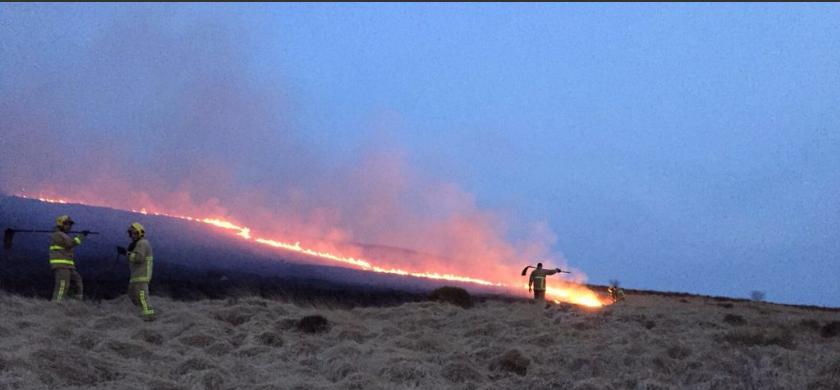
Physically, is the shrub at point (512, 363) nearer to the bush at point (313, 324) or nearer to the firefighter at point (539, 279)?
the bush at point (313, 324)

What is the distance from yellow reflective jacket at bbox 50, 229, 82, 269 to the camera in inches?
631

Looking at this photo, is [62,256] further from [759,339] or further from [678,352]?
[759,339]

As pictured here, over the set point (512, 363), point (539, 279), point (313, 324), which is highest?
point (539, 279)

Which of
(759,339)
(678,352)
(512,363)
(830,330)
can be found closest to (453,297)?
(759,339)

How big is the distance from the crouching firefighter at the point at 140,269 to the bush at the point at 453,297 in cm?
1198

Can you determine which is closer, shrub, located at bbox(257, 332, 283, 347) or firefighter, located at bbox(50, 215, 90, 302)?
shrub, located at bbox(257, 332, 283, 347)

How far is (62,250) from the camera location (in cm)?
1608

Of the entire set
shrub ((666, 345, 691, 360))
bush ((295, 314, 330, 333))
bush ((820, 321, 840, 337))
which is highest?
bush ((820, 321, 840, 337))

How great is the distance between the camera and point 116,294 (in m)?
19.5

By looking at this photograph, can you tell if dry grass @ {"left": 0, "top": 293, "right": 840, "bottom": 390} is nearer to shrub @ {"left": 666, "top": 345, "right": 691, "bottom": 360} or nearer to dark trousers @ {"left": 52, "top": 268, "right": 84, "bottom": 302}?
shrub @ {"left": 666, "top": 345, "right": 691, "bottom": 360}

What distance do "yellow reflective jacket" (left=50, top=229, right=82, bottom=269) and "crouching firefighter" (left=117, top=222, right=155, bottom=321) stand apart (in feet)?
4.41

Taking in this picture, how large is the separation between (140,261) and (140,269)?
199 millimetres

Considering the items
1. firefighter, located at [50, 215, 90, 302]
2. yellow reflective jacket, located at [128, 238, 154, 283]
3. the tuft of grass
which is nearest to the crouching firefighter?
yellow reflective jacket, located at [128, 238, 154, 283]

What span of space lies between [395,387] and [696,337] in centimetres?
917
